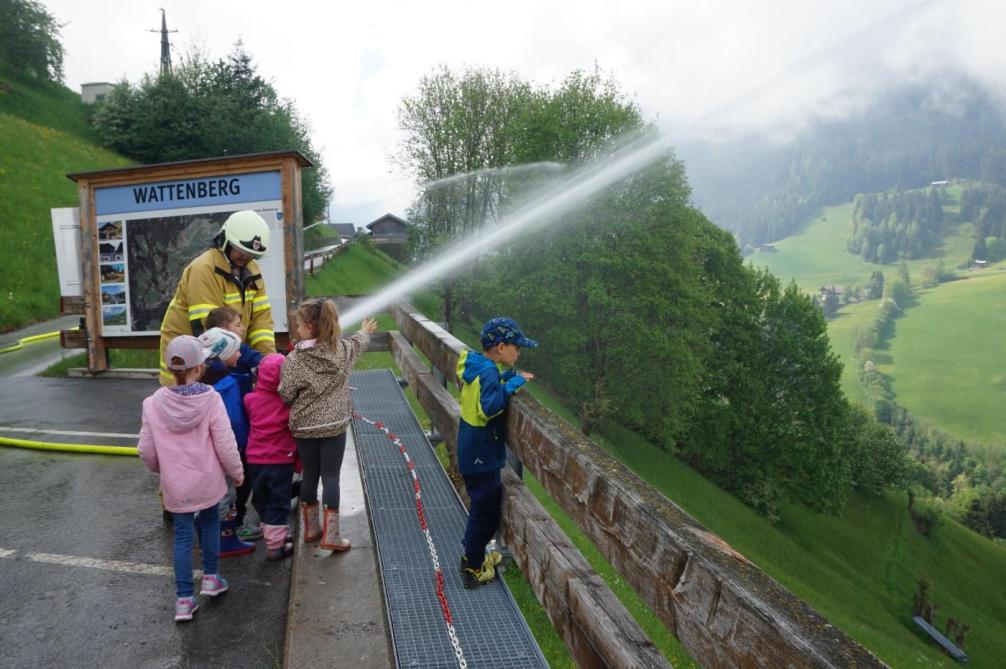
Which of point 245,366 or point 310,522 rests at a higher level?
point 245,366

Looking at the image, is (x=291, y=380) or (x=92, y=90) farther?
(x=92, y=90)

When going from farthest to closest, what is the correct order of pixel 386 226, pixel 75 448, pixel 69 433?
pixel 386 226, pixel 69 433, pixel 75 448

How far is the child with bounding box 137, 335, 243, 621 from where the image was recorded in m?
3.45

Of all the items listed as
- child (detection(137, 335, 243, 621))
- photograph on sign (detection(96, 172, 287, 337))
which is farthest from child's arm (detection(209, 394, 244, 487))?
photograph on sign (detection(96, 172, 287, 337))

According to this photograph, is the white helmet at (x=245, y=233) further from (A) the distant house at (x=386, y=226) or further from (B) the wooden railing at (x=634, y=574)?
(A) the distant house at (x=386, y=226)

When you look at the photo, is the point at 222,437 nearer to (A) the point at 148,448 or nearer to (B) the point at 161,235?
(A) the point at 148,448

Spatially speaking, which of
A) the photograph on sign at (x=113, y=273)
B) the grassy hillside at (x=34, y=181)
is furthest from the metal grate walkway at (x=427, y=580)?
the grassy hillside at (x=34, y=181)

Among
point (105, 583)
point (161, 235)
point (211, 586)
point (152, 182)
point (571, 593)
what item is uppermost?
point (152, 182)

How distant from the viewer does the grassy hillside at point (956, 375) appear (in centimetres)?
15150

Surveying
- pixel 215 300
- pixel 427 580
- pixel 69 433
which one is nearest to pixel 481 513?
pixel 427 580

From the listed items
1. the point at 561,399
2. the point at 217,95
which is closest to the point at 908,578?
the point at 561,399

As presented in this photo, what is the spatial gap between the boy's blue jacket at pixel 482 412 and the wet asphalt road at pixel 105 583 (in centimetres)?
132

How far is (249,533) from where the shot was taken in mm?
4422

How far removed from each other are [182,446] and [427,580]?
1536mm
